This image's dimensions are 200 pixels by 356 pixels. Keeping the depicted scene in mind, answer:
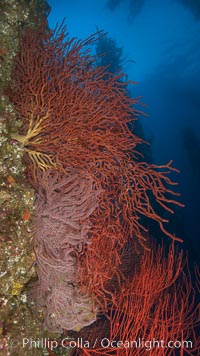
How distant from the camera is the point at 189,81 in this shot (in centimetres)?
5559

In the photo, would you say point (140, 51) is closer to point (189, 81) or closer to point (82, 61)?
point (189, 81)

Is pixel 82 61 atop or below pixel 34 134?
atop

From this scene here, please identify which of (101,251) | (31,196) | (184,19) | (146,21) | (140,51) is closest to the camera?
(31,196)

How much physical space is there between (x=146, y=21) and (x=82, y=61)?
76450 mm

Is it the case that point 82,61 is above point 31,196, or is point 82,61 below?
above

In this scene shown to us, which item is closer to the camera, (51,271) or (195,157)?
(51,271)

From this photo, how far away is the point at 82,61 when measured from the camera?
149 inches

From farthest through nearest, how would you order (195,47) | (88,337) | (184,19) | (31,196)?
1. (184,19)
2. (195,47)
3. (88,337)
4. (31,196)

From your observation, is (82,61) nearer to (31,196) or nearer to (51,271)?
(31,196)

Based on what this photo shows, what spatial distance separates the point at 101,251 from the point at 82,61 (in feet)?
10.0

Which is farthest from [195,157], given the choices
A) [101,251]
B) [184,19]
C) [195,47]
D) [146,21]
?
[146,21]

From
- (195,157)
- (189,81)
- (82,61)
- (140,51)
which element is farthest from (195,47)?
(82,61)

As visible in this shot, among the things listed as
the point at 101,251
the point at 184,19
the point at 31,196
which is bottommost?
the point at 101,251

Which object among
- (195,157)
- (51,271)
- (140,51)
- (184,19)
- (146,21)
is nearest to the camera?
(51,271)
